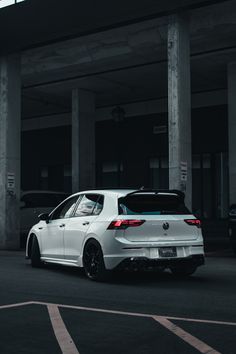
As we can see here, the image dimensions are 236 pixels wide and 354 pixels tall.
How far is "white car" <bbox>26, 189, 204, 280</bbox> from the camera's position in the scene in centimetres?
1010

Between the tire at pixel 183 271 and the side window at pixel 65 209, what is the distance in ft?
7.57

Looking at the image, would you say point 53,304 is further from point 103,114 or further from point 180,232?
point 103,114

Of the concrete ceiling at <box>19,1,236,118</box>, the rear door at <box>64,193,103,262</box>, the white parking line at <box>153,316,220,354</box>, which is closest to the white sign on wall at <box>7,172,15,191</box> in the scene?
the concrete ceiling at <box>19,1,236,118</box>

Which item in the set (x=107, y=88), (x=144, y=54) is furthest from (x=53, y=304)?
(x=107, y=88)

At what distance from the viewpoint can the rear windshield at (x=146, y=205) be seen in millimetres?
10391

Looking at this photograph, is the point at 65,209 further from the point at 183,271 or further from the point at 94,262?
the point at 183,271

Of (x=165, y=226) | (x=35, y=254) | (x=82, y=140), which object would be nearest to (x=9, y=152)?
(x=82, y=140)

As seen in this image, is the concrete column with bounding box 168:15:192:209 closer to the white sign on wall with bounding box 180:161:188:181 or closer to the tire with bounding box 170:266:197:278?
the white sign on wall with bounding box 180:161:188:181

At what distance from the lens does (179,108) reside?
15.8 meters

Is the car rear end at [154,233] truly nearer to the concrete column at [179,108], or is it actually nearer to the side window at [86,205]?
the side window at [86,205]

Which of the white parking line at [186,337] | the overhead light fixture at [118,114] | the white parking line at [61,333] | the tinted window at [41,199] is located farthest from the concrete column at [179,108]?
the overhead light fixture at [118,114]

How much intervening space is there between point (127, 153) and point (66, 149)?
3.65 meters

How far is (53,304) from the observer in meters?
→ 8.09

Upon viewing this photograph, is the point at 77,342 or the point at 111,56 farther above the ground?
the point at 111,56
